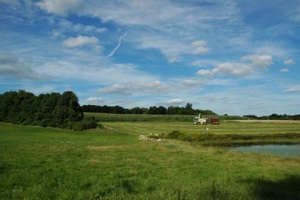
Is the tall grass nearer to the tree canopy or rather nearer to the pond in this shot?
the tree canopy

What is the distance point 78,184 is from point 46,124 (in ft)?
134

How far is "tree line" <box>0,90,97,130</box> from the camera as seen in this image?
45.7m

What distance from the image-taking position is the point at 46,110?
155 feet

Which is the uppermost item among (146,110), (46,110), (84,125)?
(146,110)

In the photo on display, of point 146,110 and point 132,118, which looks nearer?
point 132,118

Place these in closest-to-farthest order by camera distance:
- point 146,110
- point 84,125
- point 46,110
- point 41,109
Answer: point 84,125
point 46,110
point 41,109
point 146,110

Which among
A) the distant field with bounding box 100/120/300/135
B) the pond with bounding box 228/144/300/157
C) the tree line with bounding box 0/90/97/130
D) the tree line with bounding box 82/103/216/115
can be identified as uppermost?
the tree line with bounding box 82/103/216/115

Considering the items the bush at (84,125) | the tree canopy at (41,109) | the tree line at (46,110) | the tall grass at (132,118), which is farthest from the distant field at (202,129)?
the tall grass at (132,118)

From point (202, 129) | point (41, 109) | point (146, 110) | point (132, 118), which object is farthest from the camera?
point (146, 110)

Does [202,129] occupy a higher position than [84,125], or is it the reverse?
[84,125]

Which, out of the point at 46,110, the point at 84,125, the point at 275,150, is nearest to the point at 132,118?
the point at 46,110

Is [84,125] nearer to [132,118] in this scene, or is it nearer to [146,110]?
[132,118]

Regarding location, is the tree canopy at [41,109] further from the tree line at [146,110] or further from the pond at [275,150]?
the tree line at [146,110]

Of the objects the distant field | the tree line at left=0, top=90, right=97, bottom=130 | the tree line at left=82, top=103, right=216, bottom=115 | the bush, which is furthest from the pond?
the tree line at left=82, top=103, right=216, bottom=115
